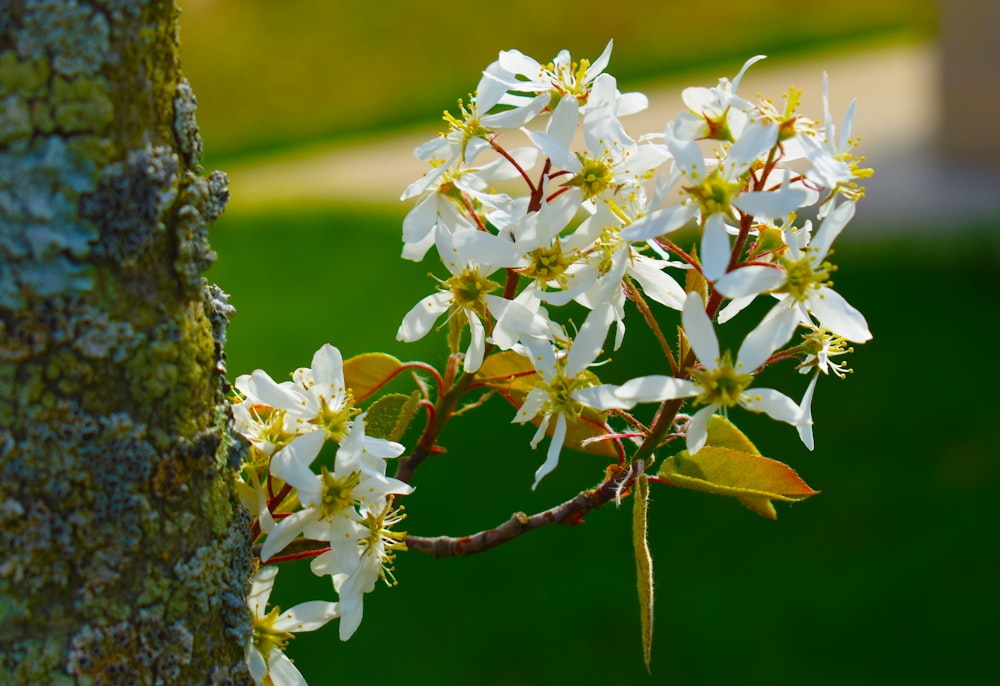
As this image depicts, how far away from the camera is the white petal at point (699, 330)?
768mm

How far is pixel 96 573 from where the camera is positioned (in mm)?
745

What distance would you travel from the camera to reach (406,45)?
318 inches

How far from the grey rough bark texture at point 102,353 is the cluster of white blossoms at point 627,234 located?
0.22 metres

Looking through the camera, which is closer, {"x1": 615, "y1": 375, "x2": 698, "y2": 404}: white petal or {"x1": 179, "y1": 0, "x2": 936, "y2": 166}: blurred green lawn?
{"x1": 615, "y1": 375, "x2": 698, "y2": 404}: white petal

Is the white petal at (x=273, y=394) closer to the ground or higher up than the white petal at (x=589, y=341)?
closer to the ground

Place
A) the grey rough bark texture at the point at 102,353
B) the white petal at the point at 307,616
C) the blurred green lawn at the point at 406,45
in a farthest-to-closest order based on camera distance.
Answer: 1. the blurred green lawn at the point at 406,45
2. the white petal at the point at 307,616
3. the grey rough bark texture at the point at 102,353

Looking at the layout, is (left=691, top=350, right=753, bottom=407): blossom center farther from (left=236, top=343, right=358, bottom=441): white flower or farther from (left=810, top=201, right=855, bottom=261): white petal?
(left=236, top=343, right=358, bottom=441): white flower

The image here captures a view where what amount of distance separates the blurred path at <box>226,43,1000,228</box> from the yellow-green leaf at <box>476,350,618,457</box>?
4.54m

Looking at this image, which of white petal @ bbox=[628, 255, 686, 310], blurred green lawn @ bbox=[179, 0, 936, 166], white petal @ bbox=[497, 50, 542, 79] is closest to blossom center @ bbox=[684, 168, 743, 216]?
white petal @ bbox=[628, 255, 686, 310]

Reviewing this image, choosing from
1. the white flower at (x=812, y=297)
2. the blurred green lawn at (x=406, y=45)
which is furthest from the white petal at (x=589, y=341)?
the blurred green lawn at (x=406, y=45)

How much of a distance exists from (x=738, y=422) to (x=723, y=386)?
2747mm

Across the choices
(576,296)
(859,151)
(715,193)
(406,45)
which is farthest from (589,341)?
(406,45)

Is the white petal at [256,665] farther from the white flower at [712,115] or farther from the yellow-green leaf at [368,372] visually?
the white flower at [712,115]

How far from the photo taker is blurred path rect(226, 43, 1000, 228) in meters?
5.47
